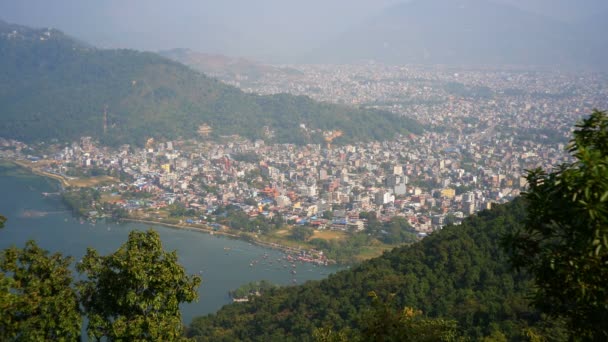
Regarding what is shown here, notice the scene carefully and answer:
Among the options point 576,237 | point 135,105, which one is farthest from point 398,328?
point 135,105

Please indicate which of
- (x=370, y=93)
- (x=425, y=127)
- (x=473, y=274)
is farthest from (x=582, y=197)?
(x=370, y=93)

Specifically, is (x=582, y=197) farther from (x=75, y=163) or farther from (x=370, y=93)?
(x=370, y=93)

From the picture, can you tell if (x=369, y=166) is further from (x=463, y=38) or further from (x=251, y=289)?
(x=463, y=38)

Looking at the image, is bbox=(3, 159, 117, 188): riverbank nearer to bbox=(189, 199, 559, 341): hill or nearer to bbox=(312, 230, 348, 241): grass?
bbox=(312, 230, 348, 241): grass

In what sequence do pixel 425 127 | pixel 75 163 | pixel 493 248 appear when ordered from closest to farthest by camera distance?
pixel 493 248
pixel 75 163
pixel 425 127

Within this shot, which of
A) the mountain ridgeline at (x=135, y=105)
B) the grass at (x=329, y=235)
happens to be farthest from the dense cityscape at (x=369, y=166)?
the mountain ridgeline at (x=135, y=105)
